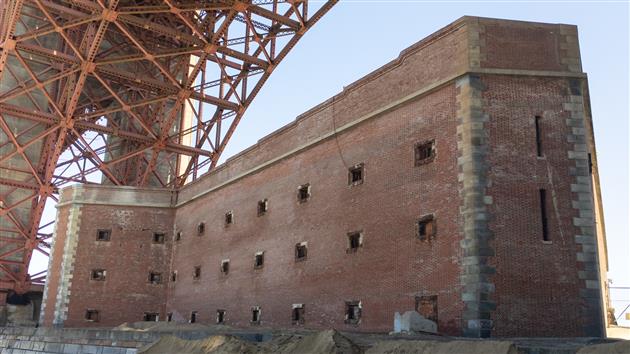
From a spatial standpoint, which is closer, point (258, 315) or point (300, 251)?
point (300, 251)

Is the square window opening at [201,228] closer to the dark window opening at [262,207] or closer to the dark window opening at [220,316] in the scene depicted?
the dark window opening at [220,316]

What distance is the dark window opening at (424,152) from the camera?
18.4 metres

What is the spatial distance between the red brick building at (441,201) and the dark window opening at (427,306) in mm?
43

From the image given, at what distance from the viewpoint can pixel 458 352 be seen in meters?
10.2

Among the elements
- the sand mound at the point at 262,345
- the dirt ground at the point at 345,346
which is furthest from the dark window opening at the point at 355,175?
the sand mound at the point at 262,345

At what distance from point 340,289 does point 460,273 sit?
17.7ft

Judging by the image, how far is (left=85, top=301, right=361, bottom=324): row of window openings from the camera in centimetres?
1978

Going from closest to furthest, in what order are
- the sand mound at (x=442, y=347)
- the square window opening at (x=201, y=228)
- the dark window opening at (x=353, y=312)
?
the sand mound at (x=442, y=347) < the dark window opening at (x=353, y=312) < the square window opening at (x=201, y=228)

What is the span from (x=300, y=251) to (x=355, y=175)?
13.2ft

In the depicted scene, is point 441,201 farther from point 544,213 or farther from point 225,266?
point 225,266

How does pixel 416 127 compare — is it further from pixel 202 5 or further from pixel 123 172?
pixel 123 172

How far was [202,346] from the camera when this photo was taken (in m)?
14.4

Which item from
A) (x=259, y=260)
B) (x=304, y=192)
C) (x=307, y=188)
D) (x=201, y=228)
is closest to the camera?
(x=307, y=188)

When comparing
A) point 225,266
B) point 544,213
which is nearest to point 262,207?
point 225,266
